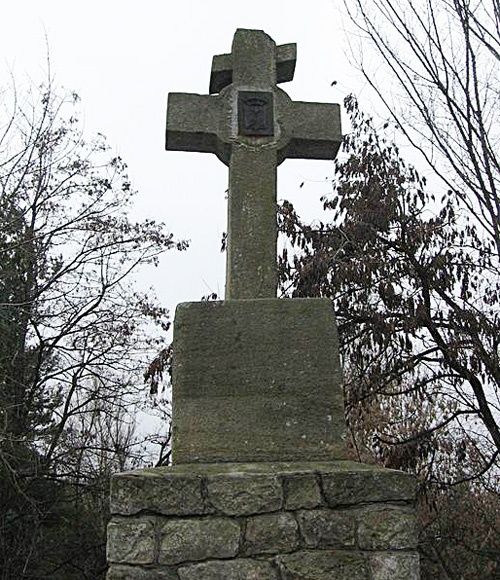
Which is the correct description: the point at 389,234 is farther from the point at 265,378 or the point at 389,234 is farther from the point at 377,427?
the point at 265,378

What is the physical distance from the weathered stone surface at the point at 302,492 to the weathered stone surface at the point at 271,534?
61 millimetres

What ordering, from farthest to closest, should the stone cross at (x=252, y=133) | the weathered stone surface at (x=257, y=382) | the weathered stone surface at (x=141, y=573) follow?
the stone cross at (x=252, y=133)
the weathered stone surface at (x=257, y=382)
the weathered stone surface at (x=141, y=573)

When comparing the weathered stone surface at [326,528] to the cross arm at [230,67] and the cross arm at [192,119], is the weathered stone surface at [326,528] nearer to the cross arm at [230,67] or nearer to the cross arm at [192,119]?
the cross arm at [192,119]

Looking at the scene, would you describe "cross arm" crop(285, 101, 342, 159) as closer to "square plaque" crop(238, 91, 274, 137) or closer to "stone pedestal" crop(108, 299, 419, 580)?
"square plaque" crop(238, 91, 274, 137)

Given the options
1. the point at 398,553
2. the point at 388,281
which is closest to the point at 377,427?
the point at 388,281

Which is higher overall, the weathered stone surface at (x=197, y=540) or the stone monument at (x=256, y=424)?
the stone monument at (x=256, y=424)

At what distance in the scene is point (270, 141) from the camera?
12.5ft

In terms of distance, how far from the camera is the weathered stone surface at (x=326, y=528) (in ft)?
9.02

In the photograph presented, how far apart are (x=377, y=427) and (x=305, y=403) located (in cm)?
580

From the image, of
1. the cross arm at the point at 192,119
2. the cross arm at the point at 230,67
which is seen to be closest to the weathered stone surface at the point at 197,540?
the cross arm at the point at 192,119

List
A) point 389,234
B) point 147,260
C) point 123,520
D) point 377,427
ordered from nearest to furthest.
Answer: point 123,520
point 389,234
point 377,427
point 147,260

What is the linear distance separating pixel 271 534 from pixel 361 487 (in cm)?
41

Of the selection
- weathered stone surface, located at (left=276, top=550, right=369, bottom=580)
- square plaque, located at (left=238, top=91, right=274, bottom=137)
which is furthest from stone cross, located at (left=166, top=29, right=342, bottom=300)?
weathered stone surface, located at (left=276, top=550, right=369, bottom=580)

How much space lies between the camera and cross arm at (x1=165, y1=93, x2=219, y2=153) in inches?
149
